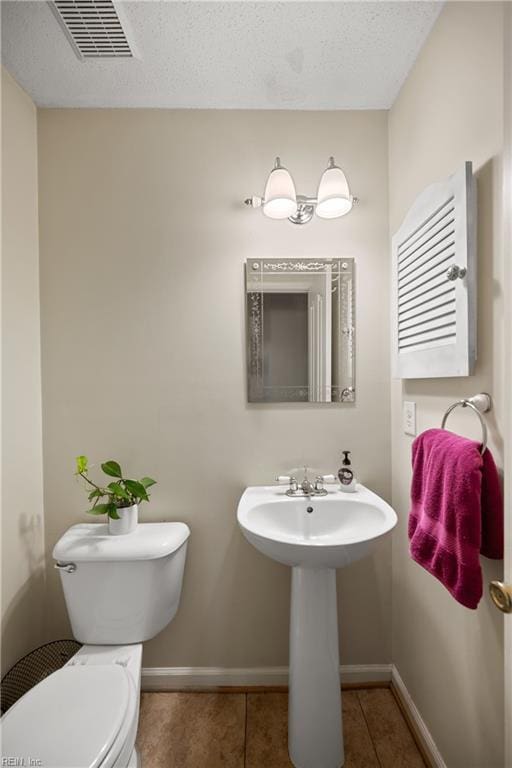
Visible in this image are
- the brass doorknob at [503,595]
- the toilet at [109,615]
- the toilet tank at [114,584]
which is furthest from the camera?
the toilet tank at [114,584]

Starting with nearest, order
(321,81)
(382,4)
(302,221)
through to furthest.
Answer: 1. (382,4)
2. (321,81)
3. (302,221)

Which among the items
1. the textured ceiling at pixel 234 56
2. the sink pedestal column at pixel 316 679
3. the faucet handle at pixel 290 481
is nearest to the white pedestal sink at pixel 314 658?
the sink pedestal column at pixel 316 679

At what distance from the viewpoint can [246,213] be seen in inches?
61.9

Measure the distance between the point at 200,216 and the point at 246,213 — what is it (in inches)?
7.7

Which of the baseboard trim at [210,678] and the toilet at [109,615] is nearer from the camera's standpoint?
the toilet at [109,615]

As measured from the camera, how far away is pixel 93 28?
1.20m

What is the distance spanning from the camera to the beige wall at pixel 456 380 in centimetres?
93

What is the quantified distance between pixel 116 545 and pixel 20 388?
71 cm

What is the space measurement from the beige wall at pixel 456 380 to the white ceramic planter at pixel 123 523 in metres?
1.08

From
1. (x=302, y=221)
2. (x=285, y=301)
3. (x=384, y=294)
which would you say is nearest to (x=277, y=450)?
(x=285, y=301)

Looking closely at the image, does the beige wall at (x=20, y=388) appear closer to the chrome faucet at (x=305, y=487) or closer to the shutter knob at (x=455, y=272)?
the chrome faucet at (x=305, y=487)

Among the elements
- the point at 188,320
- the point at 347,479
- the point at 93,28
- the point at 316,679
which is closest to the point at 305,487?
the point at 347,479

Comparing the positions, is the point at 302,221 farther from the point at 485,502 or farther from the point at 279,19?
the point at 485,502

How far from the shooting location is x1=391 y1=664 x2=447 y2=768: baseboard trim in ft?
4.05
